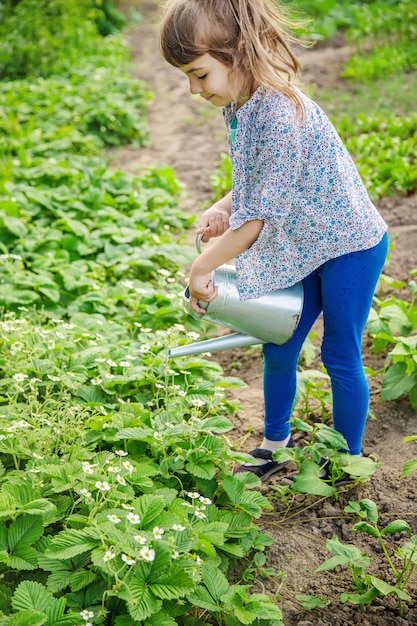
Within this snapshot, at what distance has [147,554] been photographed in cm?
165

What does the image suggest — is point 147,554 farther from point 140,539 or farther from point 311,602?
point 311,602

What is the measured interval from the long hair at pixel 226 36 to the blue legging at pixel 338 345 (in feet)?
1.62

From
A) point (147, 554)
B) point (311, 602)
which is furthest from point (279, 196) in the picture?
point (311, 602)

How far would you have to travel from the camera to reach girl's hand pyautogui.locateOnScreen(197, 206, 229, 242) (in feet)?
7.32

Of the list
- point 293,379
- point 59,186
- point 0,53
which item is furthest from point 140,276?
point 0,53

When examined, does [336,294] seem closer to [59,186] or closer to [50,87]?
[59,186]

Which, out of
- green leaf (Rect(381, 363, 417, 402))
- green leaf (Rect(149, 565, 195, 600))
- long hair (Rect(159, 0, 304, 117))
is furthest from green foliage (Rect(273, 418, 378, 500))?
long hair (Rect(159, 0, 304, 117))

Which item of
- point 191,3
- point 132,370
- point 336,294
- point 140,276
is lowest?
point 140,276

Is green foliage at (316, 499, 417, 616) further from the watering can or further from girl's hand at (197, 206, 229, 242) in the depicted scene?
girl's hand at (197, 206, 229, 242)

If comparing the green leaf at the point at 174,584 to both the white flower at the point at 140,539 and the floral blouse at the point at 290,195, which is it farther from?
the floral blouse at the point at 290,195

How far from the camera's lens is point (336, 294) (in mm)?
2094

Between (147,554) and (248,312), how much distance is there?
730 millimetres

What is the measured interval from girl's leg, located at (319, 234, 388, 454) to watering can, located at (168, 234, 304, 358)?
10cm

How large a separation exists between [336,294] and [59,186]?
8.36 feet
